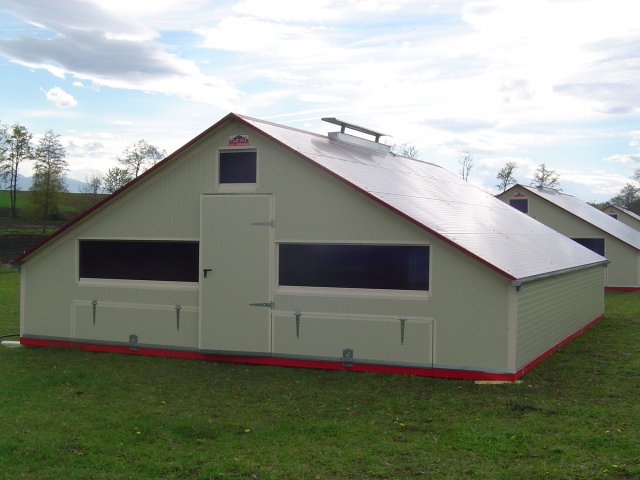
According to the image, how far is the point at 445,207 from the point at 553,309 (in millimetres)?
2839

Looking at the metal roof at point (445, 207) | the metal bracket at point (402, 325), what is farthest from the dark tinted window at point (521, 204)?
the metal bracket at point (402, 325)

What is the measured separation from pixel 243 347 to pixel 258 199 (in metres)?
2.59

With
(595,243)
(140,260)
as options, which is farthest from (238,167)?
(595,243)

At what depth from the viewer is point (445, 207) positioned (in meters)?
14.7

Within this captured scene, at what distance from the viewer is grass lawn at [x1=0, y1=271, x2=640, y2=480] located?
7266 mm

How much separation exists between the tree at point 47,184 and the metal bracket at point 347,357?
41.0 m

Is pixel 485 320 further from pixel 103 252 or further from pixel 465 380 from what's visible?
pixel 103 252

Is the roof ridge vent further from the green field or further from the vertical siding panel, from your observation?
the green field

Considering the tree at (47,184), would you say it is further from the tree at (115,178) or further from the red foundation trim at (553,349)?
the red foundation trim at (553,349)

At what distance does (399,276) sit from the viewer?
12.0 m

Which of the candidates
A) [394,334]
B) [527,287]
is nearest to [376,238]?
[394,334]

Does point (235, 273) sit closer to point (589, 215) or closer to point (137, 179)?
point (137, 179)

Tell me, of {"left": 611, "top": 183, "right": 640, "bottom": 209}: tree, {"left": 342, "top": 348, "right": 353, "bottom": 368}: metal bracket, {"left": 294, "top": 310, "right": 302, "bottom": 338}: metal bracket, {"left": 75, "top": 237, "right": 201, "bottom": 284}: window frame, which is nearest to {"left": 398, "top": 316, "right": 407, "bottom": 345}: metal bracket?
{"left": 342, "top": 348, "right": 353, "bottom": 368}: metal bracket

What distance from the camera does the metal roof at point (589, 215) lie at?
30.7 metres
